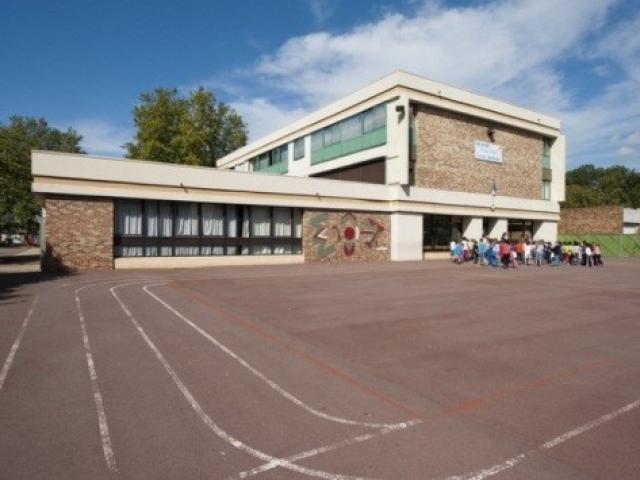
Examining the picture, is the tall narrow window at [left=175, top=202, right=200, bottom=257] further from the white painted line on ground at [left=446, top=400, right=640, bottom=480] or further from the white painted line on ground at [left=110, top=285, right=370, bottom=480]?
the white painted line on ground at [left=446, top=400, right=640, bottom=480]

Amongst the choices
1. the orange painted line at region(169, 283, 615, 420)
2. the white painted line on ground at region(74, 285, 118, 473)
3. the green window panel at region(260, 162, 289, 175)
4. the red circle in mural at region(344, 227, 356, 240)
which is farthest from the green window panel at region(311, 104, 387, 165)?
the white painted line on ground at region(74, 285, 118, 473)

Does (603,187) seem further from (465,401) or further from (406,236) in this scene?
(465,401)

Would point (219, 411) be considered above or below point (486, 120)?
below

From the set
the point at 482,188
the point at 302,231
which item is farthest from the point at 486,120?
the point at 302,231

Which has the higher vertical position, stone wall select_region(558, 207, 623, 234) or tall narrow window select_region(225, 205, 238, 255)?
stone wall select_region(558, 207, 623, 234)

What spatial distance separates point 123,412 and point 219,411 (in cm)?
105

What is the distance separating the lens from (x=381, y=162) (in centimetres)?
2900

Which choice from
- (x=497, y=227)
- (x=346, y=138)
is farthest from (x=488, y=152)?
(x=346, y=138)

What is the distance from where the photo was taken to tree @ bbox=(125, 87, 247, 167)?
43.9 metres

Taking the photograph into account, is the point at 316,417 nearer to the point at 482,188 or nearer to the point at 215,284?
the point at 215,284

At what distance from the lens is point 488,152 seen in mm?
33188

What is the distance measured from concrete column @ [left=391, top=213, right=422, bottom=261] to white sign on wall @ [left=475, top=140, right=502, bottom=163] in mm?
8350

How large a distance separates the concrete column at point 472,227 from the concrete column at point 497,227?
2.20 metres

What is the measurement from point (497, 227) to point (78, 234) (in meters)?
30.3
